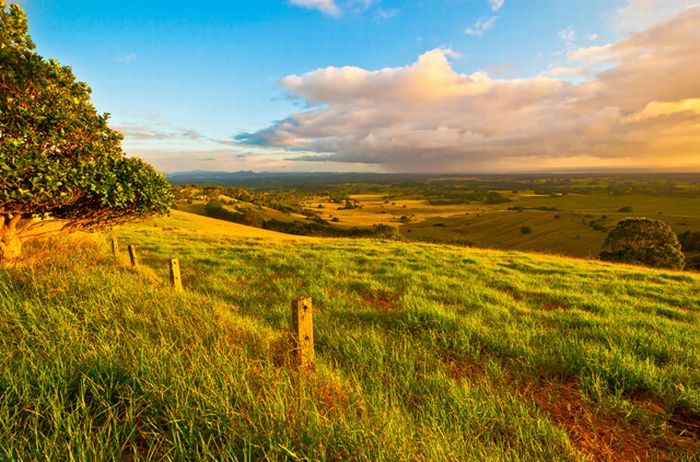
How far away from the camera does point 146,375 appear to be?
321 cm

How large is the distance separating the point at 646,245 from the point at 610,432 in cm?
5017

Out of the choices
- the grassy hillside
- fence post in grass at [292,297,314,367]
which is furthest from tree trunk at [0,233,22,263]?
fence post in grass at [292,297,314,367]

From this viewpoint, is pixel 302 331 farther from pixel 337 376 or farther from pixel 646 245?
pixel 646 245

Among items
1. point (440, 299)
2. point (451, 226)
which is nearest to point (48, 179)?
point (440, 299)

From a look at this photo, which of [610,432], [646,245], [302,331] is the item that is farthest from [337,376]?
[646,245]

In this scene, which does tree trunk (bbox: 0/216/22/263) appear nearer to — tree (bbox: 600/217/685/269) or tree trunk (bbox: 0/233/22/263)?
tree trunk (bbox: 0/233/22/263)

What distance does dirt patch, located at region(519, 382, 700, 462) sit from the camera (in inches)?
140

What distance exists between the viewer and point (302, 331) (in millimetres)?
4297

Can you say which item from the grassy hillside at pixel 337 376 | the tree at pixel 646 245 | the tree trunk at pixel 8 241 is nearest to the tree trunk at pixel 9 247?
the tree trunk at pixel 8 241

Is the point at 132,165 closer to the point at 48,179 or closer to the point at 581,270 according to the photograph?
the point at 48,179

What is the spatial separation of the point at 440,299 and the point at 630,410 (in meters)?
4.82

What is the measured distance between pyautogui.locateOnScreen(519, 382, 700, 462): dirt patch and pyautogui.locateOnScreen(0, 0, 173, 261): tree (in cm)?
1009

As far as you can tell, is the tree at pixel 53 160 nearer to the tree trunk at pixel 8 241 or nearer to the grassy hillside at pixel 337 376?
the tree trunk at pixel 8 241

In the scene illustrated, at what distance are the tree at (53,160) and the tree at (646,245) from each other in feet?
169
